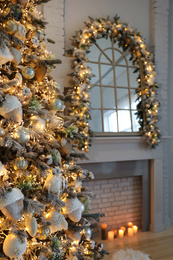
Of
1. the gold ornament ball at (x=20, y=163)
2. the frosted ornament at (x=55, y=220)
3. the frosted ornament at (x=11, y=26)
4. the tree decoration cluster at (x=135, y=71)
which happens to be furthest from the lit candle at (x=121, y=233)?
the frosted ornament at (x=11, y=26)

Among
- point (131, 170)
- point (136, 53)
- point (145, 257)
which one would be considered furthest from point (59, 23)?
point (145, 257)

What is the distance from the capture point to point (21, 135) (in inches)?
60.2

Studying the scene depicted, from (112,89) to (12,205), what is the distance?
2769 millimetres

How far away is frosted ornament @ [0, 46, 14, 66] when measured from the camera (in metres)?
1.54

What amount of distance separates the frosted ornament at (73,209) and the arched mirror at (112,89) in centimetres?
196

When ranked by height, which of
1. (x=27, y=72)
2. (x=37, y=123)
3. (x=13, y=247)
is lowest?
(x=13, y=247)

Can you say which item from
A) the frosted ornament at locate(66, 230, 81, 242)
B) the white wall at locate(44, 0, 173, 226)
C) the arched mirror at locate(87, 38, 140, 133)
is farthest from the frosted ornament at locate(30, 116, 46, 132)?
the arched mirror at locate(87, 38, 140, 133)

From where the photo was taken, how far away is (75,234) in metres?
1.85

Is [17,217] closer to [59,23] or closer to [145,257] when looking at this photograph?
[145,257]

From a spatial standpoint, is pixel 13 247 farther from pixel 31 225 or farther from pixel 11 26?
pixel 11 26

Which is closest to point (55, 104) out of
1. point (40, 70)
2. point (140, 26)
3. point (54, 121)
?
point (54, 121)

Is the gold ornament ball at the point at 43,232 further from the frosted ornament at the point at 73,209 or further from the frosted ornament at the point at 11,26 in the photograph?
the frosted ornament at the point at 11,26

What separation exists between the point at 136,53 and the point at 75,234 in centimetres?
292

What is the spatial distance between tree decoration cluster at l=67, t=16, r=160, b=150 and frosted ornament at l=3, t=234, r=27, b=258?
201cm
